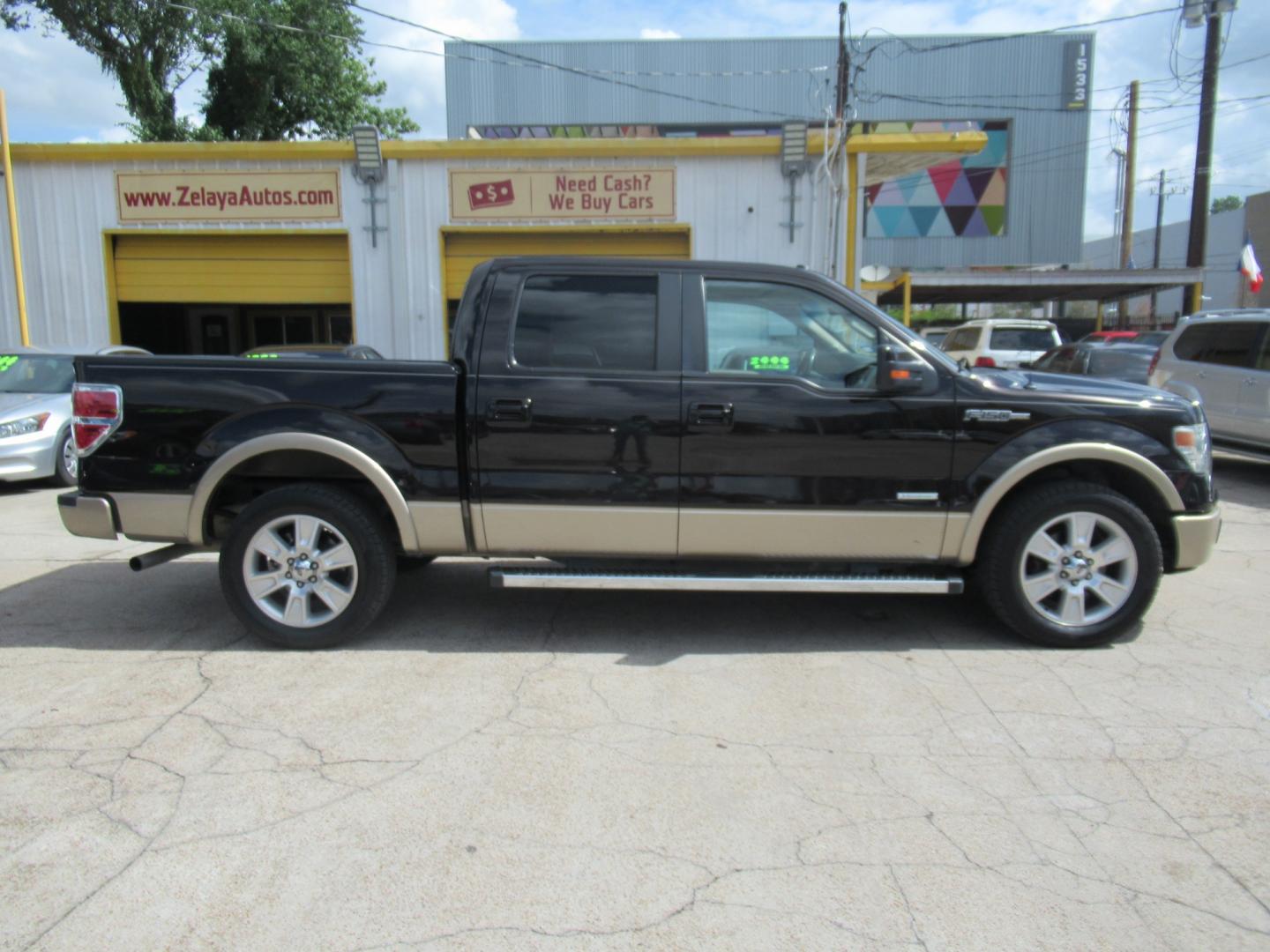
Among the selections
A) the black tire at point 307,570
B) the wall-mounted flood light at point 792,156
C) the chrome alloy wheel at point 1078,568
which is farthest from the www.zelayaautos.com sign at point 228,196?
the chrome alloy wheel at point 1078,568

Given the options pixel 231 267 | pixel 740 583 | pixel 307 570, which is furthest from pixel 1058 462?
pixel 231 267

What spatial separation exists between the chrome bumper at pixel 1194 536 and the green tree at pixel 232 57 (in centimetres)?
2091

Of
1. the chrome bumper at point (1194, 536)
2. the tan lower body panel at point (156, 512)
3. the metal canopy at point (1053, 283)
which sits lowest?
the chrome bumper at point (1194, 536)

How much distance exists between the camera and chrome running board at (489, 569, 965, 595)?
4504mm

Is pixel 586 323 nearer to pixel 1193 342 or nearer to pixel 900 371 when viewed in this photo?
pixel 900 371

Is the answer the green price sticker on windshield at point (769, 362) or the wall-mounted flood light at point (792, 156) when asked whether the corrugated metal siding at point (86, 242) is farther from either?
the green price sticker on windshield at point (769, 362)

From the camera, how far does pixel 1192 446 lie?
181 inches

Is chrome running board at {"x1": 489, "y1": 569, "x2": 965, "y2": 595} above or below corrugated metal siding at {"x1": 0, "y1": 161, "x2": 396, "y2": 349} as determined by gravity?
below

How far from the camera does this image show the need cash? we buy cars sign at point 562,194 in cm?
1349

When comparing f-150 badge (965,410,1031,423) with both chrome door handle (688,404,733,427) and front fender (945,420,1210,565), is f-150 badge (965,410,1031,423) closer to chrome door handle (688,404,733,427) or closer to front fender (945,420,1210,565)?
front fender (945,420,1210,565)

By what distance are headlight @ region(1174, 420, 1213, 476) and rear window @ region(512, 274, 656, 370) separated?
2.71m

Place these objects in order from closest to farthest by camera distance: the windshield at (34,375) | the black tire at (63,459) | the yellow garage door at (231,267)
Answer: the black tire at (63,459) → the windshield at (34,375) → the yellow garage door at (231,267)

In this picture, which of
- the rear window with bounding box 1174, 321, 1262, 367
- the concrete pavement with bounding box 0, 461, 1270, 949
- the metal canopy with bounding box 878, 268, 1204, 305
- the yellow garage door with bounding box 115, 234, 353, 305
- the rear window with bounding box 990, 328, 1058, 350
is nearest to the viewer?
the concrete pavement with bounding box 0, 461, 1270, 949

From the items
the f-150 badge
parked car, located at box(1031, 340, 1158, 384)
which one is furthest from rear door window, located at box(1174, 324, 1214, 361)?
the f-150 badge
